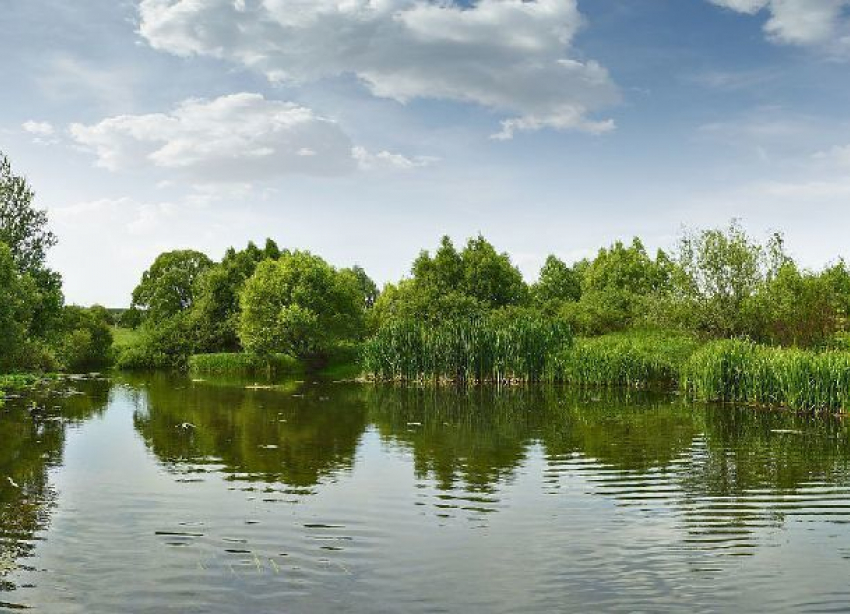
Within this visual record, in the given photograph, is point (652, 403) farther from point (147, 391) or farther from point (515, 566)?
point (147, 391)

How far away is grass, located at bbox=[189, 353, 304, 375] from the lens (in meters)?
67.2

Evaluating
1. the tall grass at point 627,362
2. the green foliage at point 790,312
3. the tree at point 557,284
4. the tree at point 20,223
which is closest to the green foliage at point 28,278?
the tree at point 20,223

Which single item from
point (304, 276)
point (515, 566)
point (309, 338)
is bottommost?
point (515, 566)

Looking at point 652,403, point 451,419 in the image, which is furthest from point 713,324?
point 451,419

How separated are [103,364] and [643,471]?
69.8 meters

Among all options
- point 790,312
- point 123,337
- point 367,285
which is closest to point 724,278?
point 790,312

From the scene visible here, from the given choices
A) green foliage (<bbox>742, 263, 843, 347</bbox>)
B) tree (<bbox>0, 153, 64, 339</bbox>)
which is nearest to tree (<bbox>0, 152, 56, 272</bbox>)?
tree (<bbox>0, 153, 64, 339</bbox>)

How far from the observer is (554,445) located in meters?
24.5

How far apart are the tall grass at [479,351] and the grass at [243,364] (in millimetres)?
18255

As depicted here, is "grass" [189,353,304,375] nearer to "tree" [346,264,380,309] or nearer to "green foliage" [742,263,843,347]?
"green foliage" [742,263,843,347]

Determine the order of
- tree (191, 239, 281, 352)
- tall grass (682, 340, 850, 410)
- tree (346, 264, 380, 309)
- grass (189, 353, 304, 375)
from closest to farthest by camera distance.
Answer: tall grass (682, 340, 850, 410), grass (189, 353, 304, 375), tree (191, 239, 281, 352), tree (346, 264, 380, 309)

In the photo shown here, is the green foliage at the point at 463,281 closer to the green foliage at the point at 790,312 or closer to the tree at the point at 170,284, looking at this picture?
the tree at the point at 170,284

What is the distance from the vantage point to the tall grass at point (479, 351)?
4912cm

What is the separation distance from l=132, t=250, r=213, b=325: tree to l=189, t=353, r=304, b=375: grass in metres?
12.3
